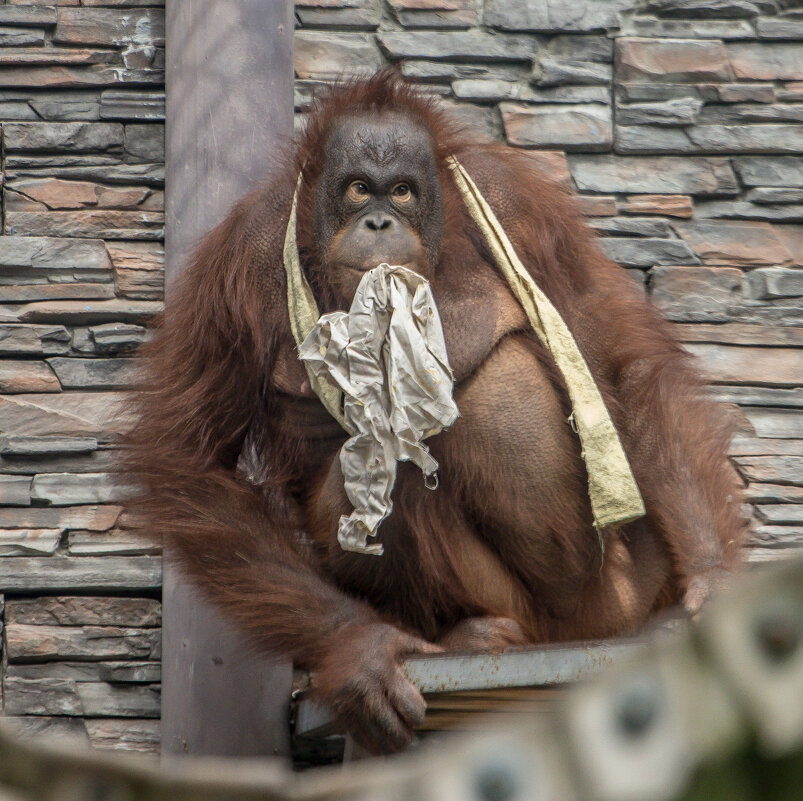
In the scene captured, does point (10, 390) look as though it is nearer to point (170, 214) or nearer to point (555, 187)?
point (170, 214)

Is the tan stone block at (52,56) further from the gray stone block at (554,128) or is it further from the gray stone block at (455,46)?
the gray stone block at (554,128)

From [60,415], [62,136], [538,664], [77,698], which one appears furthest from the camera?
[62,136]

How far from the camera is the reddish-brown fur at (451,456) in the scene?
252cm

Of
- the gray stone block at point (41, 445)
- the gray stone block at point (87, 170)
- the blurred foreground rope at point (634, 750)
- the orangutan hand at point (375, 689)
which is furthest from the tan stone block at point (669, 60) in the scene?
the blurred foreground rope at point (634, 750)

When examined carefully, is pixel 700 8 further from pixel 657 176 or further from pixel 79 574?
pixel 79 574

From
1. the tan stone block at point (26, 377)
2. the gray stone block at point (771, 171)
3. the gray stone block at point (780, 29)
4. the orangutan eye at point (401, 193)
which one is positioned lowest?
the tan stone block at point (26, 377)

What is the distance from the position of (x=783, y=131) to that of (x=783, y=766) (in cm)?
328

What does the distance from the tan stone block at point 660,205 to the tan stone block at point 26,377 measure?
1.71 metres

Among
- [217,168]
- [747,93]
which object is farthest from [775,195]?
[217,168]

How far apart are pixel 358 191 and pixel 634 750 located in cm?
213

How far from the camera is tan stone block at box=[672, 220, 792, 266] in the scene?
138 inches

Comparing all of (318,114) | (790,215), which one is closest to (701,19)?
(790,215)

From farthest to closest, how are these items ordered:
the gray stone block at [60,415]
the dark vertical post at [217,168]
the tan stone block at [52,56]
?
the tan stone block at [52,56]
the gray stone block at [60,415]
the dark vertical post at [217,168]

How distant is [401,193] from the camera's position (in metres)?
2.59
